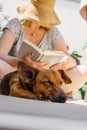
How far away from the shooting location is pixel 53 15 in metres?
1.75

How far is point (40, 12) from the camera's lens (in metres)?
1.69

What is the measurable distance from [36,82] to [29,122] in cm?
62

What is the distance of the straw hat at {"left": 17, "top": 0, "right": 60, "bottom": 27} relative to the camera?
5.43 feet

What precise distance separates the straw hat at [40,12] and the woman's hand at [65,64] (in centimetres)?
30

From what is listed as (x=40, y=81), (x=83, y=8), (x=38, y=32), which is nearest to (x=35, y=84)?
(x=40, y=81)

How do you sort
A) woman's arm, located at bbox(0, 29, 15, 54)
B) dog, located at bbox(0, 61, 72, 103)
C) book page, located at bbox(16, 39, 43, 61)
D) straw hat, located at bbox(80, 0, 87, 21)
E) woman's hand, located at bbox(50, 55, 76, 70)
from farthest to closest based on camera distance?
1. woman's arm, located at bbox(0, 29, 15, 54)
2. straw hat, located at bbox(80, 0, 87, 21)
3. woman's hand, located at bbox(50, 55, 76, 70)
4. book page, located at bbox(16, 39, 43, 61)
5. dog, located at bbox(0, 61, 72, 103)

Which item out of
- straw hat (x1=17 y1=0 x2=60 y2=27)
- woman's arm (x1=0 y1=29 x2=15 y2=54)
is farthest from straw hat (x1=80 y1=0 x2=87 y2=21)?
woman's arm (x1=0 y1=29 x2=15 y2=54)

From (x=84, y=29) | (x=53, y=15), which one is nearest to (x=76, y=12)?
(x=84, y=29)

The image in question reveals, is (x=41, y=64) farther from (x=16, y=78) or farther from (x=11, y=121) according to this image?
(x=11, y=121)

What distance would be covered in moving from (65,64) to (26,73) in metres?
0.62

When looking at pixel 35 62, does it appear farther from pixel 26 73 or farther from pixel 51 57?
pixel 26 73

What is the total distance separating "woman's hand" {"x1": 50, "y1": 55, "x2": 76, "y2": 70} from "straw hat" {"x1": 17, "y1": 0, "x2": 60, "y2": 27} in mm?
303

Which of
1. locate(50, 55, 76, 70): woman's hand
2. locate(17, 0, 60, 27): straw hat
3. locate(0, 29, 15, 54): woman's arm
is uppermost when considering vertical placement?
locate(17, 0, 60, 27): straw hat

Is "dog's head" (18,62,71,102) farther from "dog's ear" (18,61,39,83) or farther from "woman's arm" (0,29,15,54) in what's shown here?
"woman's arm" (0,29,15,54)
